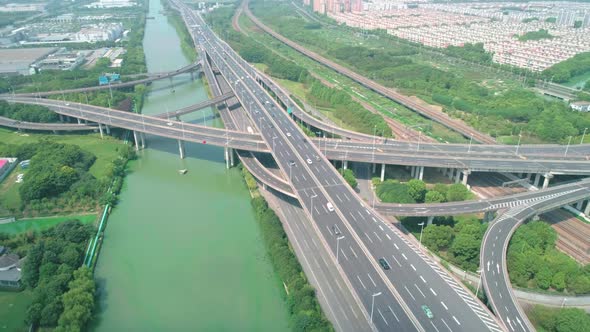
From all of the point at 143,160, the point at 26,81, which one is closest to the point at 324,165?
the point at 143,160

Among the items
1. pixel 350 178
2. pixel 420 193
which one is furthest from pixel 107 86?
pixel 420 193

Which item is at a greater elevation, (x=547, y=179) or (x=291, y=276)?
(x=547, y=179)

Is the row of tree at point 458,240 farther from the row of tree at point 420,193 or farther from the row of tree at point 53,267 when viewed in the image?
the row of tree at point 53,267

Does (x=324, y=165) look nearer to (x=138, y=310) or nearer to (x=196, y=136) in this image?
(x=196, y=136)

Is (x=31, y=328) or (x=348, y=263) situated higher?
(x=348, y=263)

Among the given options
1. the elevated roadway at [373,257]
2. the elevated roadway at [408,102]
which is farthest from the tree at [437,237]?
the elevated roadway at [408,102]

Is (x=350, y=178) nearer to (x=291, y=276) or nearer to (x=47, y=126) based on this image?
(x=291, y=276)
